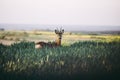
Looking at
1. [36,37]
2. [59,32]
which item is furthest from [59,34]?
[36,37]

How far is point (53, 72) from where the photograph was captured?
8.45 feet

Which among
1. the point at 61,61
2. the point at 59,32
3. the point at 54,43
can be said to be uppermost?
the point at 59,32

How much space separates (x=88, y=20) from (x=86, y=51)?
15.9 inches

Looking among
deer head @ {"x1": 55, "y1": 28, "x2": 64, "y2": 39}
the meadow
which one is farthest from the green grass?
deer head @ {"x1": 55, "y1": 28, "x2": 64, "y2": 39}

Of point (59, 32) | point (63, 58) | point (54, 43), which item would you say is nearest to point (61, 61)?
point (63, 58)

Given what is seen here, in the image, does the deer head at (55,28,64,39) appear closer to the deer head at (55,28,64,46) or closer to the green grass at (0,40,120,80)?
the deer head at (55,28,64,46)

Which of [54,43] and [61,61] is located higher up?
[54,43]

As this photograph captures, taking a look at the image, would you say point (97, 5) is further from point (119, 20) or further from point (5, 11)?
point (5, 11)

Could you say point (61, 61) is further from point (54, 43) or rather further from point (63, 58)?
point (54, 43)

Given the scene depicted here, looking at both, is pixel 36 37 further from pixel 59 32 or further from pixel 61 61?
pixel 61 61

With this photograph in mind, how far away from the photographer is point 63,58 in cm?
262

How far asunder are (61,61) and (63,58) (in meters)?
0.04

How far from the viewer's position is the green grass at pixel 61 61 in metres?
2.49

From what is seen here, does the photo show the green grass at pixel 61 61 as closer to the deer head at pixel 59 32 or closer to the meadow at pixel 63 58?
the meadow at pixel 63 58
